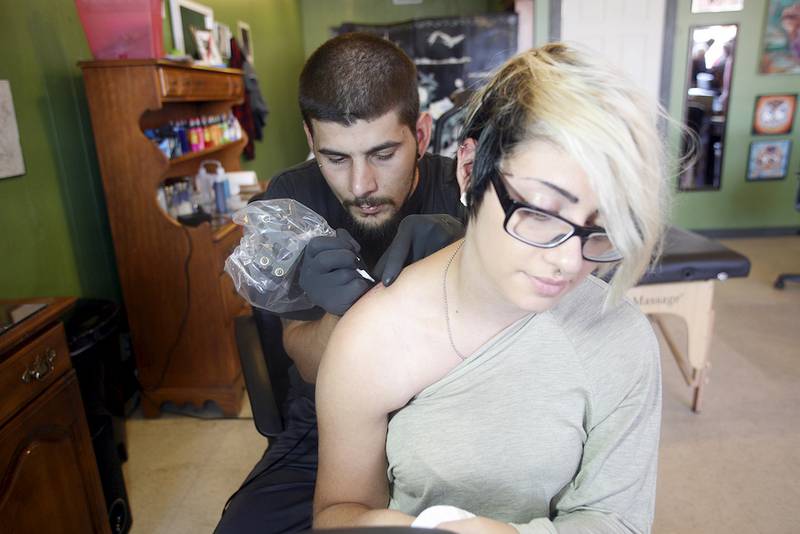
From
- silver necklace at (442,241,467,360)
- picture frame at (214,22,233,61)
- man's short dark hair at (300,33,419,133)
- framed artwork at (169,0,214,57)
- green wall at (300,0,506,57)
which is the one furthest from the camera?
green wall at (300,0,506,57)

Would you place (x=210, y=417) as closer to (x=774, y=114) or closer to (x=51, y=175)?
(x=51, y=175)

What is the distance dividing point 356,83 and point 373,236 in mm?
342

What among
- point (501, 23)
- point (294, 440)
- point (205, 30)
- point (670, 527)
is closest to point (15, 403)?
point (294, 440)

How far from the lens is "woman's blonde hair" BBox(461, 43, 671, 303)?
68 centimetres

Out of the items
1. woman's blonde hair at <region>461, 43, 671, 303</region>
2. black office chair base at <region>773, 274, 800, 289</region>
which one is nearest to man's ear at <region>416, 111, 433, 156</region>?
woman's blonde hair at <region>461, 43, 671, 303</region>

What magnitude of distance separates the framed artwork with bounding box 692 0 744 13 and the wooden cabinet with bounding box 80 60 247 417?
4182 millimetres

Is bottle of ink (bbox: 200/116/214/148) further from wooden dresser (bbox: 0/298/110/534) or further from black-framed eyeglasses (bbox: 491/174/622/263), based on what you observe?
black-framed eyeglasses (bbox: 491/174/622/263)

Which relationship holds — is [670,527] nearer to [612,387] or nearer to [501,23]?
[612,387]

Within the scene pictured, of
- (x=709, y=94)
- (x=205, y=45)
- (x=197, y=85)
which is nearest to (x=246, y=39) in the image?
(x=205, y=45)

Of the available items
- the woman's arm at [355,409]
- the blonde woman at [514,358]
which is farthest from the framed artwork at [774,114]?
the woman's arm at [355,409]

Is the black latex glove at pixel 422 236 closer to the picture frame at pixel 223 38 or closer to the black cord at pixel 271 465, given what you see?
the black cord at pixel 271 465

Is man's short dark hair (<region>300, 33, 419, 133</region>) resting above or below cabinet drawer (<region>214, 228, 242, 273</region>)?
above

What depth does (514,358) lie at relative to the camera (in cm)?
88

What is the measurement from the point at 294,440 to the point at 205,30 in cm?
295
